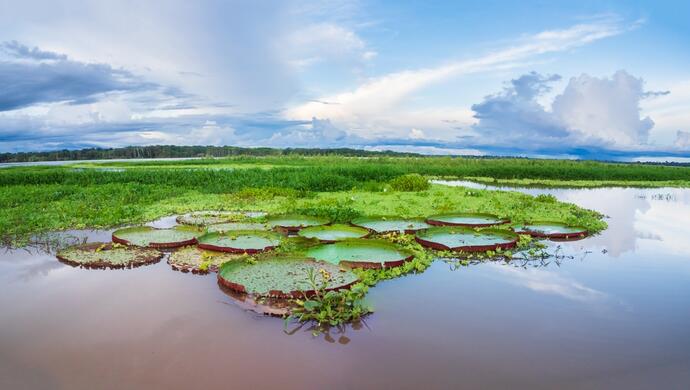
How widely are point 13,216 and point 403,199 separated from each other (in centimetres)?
864

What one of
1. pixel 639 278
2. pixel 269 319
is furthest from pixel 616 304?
pixel 269 319

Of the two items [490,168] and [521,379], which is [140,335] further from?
[490,168]

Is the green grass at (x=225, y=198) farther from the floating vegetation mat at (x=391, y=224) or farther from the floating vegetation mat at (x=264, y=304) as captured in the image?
the floating vegetation mat at (x=264, y=304)

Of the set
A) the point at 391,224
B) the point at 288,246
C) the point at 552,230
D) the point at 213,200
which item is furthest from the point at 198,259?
the point at 213,200

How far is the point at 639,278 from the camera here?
586 cm

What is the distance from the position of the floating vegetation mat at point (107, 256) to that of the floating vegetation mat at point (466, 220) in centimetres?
483

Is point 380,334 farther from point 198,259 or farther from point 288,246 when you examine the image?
point 198,259

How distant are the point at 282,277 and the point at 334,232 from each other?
2.77 metres

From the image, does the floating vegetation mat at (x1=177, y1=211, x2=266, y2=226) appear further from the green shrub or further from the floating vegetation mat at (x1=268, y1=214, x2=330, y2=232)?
the green shrub

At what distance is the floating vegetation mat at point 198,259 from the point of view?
590 centimetres

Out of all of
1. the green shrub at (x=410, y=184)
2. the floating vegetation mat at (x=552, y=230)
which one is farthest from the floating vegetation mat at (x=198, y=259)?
the green shrub at (x=410, y=184)

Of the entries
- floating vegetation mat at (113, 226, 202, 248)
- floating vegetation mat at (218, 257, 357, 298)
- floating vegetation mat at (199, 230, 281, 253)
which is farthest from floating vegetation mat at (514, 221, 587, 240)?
floating vegetation mat at (113, 226, 202, 248)

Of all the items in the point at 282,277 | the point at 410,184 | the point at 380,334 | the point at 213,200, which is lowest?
the point at 380,334

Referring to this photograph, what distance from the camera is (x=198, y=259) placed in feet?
20.6
